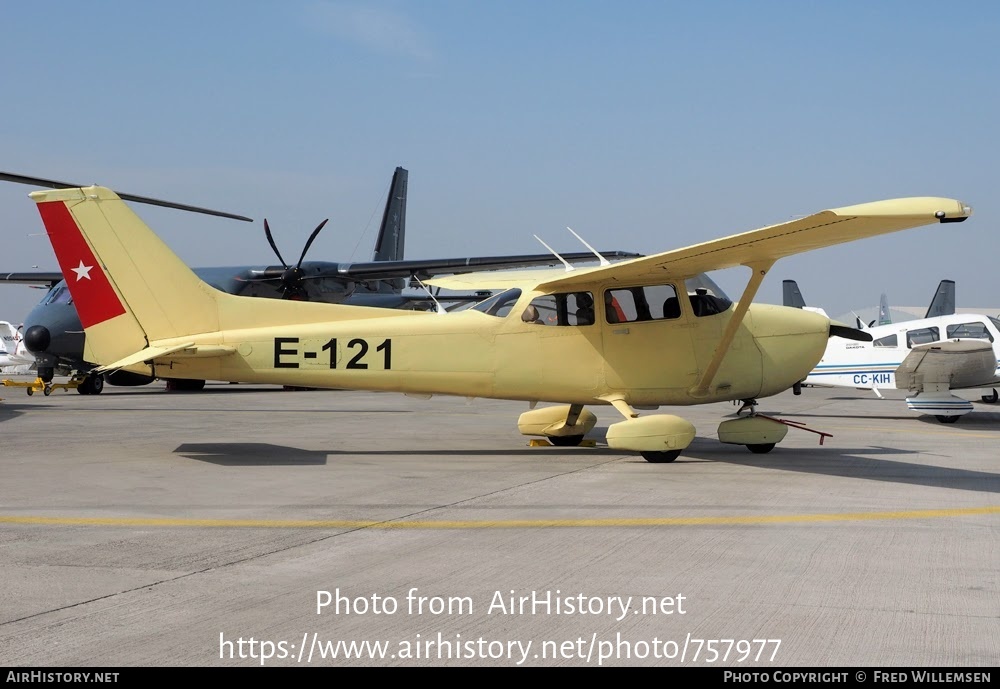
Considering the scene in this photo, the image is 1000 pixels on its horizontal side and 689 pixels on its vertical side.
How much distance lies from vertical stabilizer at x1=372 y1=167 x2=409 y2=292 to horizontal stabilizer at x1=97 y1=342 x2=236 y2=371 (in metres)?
30.5

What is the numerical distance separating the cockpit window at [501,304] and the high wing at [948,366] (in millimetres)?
9847

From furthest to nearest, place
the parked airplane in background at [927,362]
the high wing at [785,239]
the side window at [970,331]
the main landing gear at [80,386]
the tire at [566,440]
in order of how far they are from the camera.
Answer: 1. the main landing gear at [80,386]
2. the side window at [970,331]
3. the parked airplane in background at [927,362]
4. the tire at [566,440]
5. the high wing at [785,239]

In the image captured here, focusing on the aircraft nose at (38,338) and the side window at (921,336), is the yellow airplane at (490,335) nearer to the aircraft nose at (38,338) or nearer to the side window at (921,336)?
the side window at (921,336)

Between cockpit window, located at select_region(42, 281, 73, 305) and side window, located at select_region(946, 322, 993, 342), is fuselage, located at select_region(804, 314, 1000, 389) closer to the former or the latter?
side window, located at select_region(946, 322, 993, 342)

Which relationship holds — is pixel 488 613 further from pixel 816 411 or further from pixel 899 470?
pixel 816 411

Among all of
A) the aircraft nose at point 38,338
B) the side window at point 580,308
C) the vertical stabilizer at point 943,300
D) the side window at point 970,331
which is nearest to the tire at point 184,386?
the aircraft nose at point 38,338

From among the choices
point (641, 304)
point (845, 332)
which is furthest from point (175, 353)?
point (845, 332)

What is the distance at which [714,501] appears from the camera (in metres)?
8.57

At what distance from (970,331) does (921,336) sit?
96 centimetres

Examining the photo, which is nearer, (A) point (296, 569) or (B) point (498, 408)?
(A) point (296, 569)

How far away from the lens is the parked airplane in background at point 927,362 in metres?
18.1

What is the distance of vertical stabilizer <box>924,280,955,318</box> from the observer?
41219mm

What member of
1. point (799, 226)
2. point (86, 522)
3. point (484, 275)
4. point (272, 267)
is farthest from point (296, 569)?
point (272, 267)
